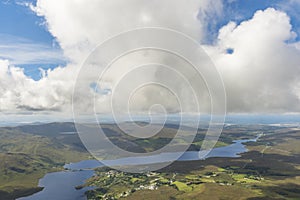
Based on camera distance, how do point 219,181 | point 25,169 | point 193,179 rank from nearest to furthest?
point 219,181
point 193,179
point 25,169

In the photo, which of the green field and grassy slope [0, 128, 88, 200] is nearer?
the green field

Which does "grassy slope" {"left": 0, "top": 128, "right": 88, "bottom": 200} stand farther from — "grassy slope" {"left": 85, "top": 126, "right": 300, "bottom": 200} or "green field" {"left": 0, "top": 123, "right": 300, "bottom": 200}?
"grassy slope" {"left": 85, "top": 126, "right": 300, "bottom": 200}

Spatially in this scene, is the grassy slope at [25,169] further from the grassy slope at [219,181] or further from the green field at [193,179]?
the grassy slope at [219,181]

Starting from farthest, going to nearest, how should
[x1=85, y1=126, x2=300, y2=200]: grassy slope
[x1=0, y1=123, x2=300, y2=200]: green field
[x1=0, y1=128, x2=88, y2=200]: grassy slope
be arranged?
[x1=0, y1=128, x2=88, y2=200]: grassy slope < [x1=0, y1=123, x2=300, y2=200]: green field < [x1=85, y1=126, x2=300, y2=200]: grassy slope

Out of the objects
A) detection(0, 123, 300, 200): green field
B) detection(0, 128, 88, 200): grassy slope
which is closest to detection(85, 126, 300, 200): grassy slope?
detection(0, 123, 300, 200): green field

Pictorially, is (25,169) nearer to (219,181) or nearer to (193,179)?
(193,179)

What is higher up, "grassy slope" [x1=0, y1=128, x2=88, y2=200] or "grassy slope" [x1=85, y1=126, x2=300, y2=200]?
"grassy slope" [x1=0, y1=128, x2=88, y2=200]

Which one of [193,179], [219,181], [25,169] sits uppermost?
[25,169]

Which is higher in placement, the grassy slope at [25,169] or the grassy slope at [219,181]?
the grassy slope at [25,169]

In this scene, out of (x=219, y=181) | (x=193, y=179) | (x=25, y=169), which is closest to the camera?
(x=219, y=181)

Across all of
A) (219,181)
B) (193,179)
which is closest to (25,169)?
(193,179)

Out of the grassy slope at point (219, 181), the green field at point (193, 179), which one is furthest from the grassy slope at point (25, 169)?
the grassy slope at point (219, 181)

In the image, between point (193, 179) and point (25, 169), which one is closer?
point (193, 179)
